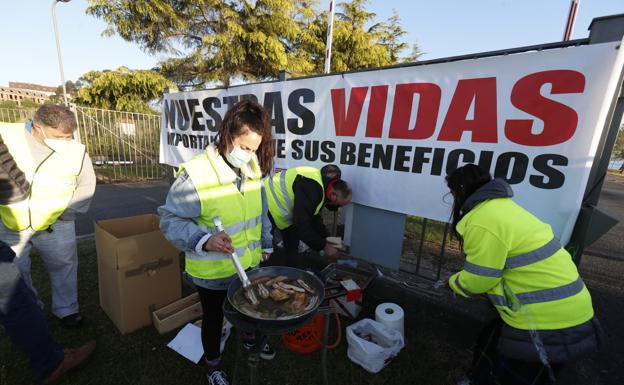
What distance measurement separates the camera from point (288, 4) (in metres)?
12.2

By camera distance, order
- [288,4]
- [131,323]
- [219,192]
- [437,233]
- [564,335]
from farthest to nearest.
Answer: [288,4], [437,233], [131,323], [219,192], [564,335]

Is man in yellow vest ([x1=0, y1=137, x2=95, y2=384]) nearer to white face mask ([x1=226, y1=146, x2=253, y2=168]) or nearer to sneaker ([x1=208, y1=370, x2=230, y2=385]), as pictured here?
sneaker ([x1=208, y1=370, x2=230, y2=385])

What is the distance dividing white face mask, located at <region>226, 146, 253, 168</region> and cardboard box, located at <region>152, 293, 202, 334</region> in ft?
5.78

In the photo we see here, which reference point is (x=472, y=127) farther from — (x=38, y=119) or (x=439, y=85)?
(x=38, y=119)

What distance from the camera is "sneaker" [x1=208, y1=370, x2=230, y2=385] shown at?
6.44 ft

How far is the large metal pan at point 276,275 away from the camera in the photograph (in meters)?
1.29

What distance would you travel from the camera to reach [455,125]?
228 centimetres

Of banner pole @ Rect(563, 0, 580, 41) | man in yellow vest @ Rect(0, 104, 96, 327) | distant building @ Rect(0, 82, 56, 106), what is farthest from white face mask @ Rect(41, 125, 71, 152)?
distant building @ Rect(0, 82, 56, 106)

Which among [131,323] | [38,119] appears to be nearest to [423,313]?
[131,323]

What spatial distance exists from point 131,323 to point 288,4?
13.6 m

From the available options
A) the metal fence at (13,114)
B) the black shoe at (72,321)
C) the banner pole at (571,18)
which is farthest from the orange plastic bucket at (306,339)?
the metal fence at (13,114)

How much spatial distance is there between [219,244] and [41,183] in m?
1.62

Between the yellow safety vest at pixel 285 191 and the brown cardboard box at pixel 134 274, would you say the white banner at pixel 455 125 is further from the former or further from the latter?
the brown cardboard box at pixel 134 274

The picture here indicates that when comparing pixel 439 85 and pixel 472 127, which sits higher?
pixel 439 85
